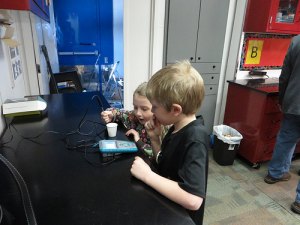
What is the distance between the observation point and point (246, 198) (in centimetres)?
185

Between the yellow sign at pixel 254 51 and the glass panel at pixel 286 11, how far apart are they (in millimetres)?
355

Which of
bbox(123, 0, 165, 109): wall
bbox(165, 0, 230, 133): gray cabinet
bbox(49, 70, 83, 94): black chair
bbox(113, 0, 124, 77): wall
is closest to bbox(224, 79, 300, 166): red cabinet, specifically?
bbox(165, 0, 230, 133): gray cabinet

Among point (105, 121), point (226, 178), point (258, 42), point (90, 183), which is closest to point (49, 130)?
point (105, 121)

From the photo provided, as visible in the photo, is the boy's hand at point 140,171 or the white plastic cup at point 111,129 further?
the white plastic cup at point 111,129

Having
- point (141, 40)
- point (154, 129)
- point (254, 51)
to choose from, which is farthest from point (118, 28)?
point (154, 129)

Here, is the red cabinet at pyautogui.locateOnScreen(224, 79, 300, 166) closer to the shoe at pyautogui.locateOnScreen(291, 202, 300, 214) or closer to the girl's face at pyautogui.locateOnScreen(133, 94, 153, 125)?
the shoe at pyautogui.locateOnScreen(291, 202, 300, 214)

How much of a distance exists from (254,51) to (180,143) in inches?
93.4

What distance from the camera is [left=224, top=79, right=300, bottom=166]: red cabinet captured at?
6.84 ft

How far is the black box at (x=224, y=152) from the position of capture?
2.26 meters

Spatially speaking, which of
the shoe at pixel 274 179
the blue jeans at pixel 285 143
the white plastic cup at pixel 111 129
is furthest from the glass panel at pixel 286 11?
the white plastic cup at pixel 111 129

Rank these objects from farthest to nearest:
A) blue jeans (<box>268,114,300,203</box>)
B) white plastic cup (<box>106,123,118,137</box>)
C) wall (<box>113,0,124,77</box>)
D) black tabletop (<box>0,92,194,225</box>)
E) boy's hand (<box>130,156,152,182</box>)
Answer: wall (<box>113,0,124,77</box>), blue jeans (<box>268,114,300,203</box>), white plastic cup (<box>106,123,118,137</box>), boy's hand (<box>130,156,152,182</box>), black tabletop (<box>0,92,194,225</box>)

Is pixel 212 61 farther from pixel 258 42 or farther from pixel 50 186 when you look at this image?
pixel 50 186

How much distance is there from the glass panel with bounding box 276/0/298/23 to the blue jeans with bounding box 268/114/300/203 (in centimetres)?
107

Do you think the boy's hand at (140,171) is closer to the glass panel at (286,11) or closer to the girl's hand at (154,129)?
the girl's hand at (154,129)
